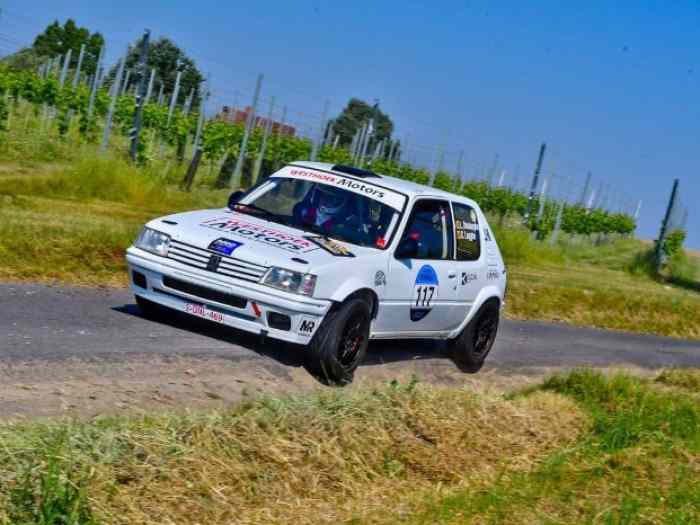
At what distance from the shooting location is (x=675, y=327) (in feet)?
72.5

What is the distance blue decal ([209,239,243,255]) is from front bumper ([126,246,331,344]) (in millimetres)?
197

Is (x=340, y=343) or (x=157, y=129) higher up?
(x=157, y=129)

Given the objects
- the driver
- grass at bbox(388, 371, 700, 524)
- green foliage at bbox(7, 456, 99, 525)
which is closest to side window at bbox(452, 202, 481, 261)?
the driver

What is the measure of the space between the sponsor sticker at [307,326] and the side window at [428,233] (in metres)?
1.35

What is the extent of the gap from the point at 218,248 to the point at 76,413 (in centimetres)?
278

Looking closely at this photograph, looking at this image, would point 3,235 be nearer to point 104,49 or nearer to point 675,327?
point 675,327

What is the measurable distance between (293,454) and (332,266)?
2.86 meters

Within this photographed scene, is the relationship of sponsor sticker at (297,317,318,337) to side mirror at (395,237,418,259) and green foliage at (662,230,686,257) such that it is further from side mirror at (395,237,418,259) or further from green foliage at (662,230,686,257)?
green foliage at (662,230,686,257)

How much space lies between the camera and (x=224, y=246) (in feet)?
32.3

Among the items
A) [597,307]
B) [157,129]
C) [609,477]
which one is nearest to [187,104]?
[157,129]

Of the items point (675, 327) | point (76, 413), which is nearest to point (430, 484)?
point (76, 413)

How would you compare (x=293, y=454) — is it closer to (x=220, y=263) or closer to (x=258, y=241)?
(x=220, y=263)

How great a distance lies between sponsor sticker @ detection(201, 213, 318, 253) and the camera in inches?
395

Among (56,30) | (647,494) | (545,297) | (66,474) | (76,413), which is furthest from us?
(56,30)
